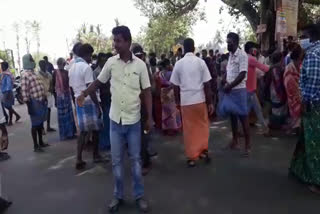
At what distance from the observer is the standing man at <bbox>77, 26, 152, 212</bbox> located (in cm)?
355

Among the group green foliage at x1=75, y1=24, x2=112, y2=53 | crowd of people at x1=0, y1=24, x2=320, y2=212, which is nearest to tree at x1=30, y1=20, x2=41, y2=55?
green foliage at x1=75, y1=24, x2=112, y2=53

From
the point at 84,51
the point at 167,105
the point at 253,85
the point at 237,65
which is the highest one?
the point at 84,51

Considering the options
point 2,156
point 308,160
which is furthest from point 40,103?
point 308,160

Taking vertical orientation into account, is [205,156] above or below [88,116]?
below

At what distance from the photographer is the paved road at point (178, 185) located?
3.76 m

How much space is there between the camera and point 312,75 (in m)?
3.74

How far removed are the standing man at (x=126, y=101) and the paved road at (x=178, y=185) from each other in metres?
0.42

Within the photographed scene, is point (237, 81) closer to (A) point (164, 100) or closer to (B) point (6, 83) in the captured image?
(A) point (164, 100)

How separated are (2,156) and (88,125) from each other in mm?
2050

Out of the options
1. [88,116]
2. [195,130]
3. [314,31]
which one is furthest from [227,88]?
[88,116]

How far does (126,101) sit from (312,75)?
2.00 metres

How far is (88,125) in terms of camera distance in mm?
5238

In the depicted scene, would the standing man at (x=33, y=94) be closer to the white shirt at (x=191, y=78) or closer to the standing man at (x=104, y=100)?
the standing man at (x=104, y=100)

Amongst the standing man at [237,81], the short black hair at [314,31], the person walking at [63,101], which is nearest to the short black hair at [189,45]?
the standing man at [237,81]
